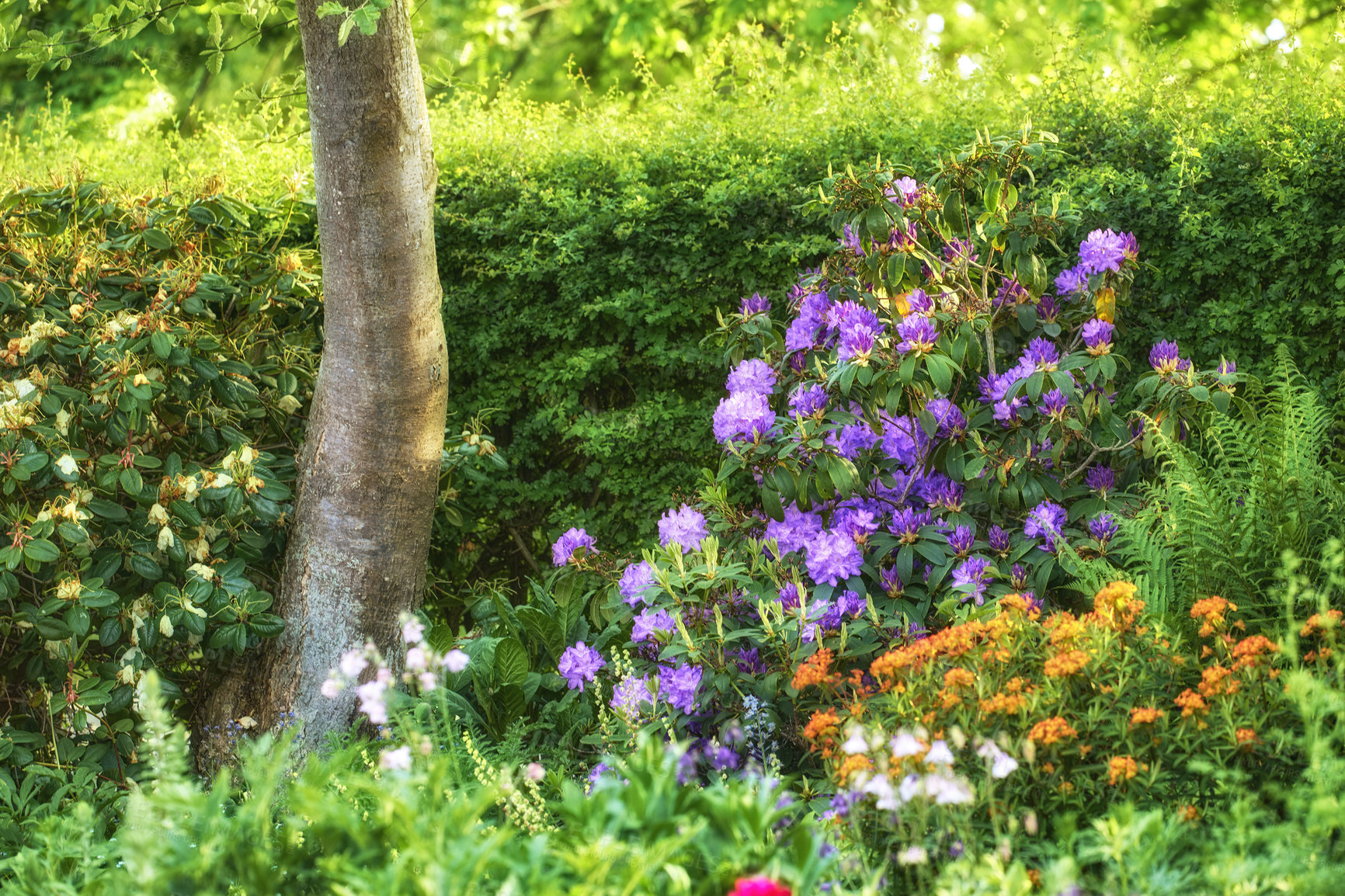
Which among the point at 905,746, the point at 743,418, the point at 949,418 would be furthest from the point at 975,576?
the point at 905,746

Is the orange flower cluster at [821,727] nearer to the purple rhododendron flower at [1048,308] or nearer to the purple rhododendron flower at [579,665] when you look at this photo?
the purple rhododendron flower at [579,665]

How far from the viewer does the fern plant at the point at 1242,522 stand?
235 centimetres

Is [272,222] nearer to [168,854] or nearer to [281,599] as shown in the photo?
[281,599]

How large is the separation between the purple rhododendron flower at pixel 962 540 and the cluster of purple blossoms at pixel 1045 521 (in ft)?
0.59

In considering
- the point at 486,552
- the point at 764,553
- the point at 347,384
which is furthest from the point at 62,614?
the point at 764,553

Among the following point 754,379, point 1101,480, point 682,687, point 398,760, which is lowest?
point 398,760

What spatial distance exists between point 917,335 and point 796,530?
655mm

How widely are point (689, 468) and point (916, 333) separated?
1.30 metres

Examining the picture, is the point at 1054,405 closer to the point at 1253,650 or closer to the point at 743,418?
the point at 743,418

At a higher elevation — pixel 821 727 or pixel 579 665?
pixel 579 665

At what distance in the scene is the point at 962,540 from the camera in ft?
9.12

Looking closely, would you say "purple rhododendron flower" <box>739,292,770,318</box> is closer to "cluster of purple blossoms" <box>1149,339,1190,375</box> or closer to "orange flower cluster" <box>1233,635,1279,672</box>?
"cluster of purple blossoms" <box>1149,339,1190,375</box>

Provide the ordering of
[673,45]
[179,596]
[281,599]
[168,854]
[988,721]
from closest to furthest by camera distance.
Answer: [168,854] < [988,721] < [179,596] < [281,599] < [673,45]

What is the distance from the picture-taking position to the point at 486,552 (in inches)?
171
